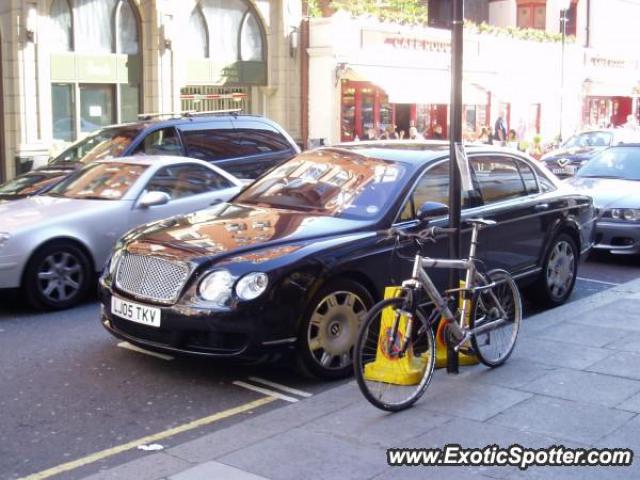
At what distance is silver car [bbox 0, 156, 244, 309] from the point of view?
27.0 ft

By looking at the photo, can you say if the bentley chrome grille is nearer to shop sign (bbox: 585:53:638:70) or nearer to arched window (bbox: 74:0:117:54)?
arched window (bbox: 74:0:117:54)

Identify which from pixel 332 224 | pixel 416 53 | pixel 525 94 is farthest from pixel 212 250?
pixel 525 94

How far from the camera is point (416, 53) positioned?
93.9 feet

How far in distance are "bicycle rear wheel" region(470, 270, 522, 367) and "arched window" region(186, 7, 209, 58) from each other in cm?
1785

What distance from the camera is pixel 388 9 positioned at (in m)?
28.3

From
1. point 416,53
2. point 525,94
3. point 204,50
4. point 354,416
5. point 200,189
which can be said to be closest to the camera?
point 354,416

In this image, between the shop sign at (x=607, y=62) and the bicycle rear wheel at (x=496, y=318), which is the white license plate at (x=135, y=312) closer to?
the bicycle rear wheel at (x=496, y=318)

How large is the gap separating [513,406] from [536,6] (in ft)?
123

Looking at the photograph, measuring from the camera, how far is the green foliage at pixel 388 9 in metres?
26.7

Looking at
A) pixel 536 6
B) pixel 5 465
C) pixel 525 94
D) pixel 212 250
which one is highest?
pixel 536 6

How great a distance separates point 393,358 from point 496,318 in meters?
1.18

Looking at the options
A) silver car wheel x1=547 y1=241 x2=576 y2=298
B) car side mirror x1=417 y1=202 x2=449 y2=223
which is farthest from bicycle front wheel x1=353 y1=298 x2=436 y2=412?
silver car wheel x1=547 y1=241 x2=576 y2=298

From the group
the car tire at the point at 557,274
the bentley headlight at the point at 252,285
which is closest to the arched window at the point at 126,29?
the car tire at the point at 557,274

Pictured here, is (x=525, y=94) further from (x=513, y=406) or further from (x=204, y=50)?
(x=513, y=406)
